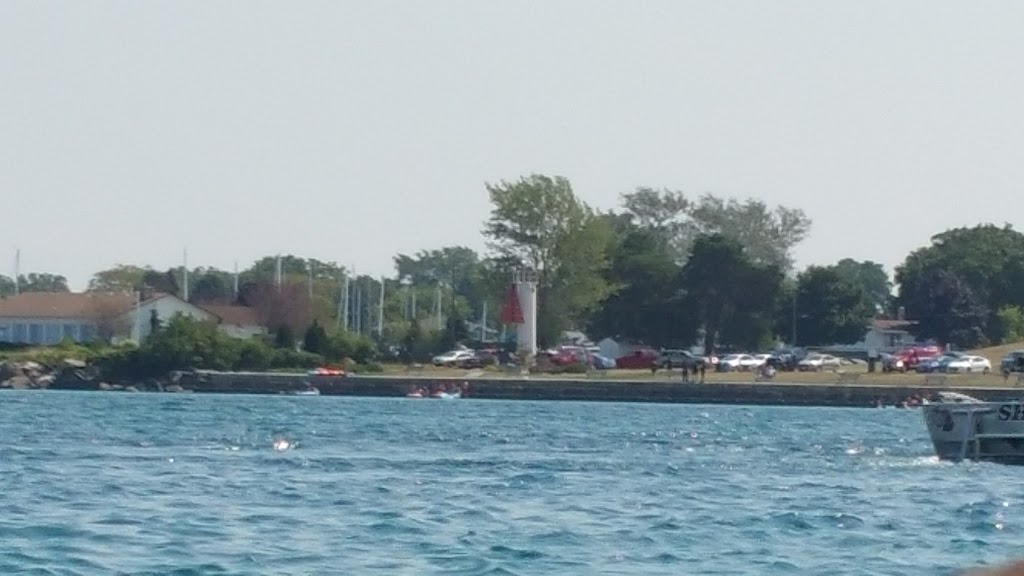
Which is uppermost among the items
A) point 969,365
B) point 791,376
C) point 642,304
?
point 642,304

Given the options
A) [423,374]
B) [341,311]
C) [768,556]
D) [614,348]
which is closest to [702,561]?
[768,556]

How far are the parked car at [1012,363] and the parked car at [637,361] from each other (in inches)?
835

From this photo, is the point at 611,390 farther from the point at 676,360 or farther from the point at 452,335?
the point at 452,335

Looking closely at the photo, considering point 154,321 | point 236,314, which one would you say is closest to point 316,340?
point 154,321

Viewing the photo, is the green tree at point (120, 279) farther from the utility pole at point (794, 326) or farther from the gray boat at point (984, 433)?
the gray boat at point (984, 433)

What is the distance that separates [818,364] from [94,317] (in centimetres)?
4748

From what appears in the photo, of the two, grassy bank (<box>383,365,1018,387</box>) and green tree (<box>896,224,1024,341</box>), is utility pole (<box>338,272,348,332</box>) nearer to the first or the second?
green tree (<box>896,224,1024,341</box>)

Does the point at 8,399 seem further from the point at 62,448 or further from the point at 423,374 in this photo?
the point at 62,448

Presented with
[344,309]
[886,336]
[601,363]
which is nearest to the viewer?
[601,363]

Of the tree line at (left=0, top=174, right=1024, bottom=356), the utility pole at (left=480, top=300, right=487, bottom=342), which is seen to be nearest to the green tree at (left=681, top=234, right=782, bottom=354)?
the tree line at (left=0, top=174, right=1024, bottom=356)

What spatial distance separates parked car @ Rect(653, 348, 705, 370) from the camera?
120 meters

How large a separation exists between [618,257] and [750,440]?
275ft

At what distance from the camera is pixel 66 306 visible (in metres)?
150

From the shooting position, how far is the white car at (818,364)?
122 m
